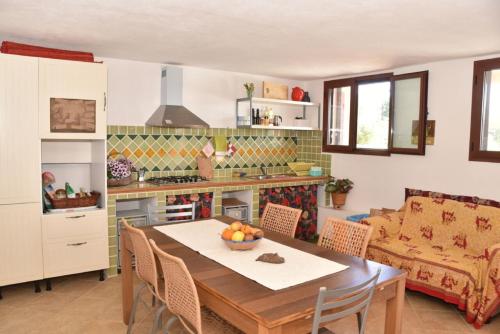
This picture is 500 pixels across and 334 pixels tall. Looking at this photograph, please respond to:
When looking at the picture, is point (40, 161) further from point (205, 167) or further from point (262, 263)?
point (262, 263)

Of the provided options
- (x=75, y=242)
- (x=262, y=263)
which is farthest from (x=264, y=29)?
(x=75, y=242)

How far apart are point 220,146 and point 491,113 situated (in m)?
2.95

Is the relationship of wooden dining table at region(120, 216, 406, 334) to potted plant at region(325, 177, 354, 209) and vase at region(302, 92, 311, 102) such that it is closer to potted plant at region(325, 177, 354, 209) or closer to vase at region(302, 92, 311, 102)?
potted plant at region(325, 177, 354, 209)

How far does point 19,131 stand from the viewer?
11.2 ft

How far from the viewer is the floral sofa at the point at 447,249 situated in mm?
3084

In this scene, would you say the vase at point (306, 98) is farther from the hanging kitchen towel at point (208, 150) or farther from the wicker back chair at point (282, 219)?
the wicker back chair at point (282, 219)

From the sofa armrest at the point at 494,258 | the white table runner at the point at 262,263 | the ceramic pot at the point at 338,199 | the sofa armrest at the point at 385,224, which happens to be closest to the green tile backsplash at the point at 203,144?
the ceramic pot at the point at 338,199

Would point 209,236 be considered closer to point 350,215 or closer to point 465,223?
point 465,223

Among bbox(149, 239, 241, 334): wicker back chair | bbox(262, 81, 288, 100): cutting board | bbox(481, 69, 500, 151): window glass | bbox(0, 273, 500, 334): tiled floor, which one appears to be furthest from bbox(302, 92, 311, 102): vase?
bbox(149, 239, 241, 334): wicker back chair

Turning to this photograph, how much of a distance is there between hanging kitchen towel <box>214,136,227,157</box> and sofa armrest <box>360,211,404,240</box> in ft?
6.50

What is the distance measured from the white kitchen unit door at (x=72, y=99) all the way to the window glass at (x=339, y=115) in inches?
A: 121

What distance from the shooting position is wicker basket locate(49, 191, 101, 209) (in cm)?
371

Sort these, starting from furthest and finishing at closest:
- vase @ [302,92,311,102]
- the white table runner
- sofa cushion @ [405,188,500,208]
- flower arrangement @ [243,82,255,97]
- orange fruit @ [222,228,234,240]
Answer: vase @ [302,92,311,102] < flower arrangement @ [243,82,255,97] < sofa cushion @ [405,188,500,208] < orange fruit @ [222,228,234,240] < the white table runner

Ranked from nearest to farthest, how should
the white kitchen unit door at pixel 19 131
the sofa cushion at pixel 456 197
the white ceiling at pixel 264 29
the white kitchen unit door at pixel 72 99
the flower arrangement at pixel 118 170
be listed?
1. the white ceiling at pixel 264 29
2. the white kitchen unit door at pixel 19 131
3. the white kitchen unit door at pixel 72 99
4. the sofa cushion at pixel 456 197
5. the flower arrangement at pixel 118 170
